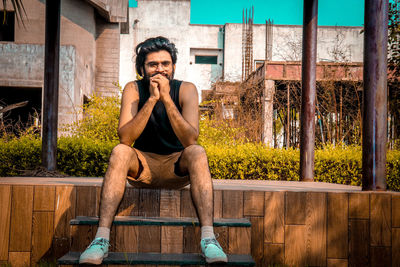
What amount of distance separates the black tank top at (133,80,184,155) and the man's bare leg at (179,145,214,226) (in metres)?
0.34

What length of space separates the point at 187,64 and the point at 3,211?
19420 millimetres

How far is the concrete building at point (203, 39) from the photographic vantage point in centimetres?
2116

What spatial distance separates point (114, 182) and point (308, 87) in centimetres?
273

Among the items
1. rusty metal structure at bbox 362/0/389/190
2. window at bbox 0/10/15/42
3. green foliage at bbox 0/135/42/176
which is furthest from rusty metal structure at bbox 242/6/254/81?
rusty metal structure at bbox 362/0/389/190

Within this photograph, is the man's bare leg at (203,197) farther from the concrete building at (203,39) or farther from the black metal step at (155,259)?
the concrete building at (203,39)

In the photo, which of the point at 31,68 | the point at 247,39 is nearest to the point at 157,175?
the point at 31,68

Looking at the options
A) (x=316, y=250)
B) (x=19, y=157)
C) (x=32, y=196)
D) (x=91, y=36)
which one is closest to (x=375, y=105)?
(x=316, y=250)

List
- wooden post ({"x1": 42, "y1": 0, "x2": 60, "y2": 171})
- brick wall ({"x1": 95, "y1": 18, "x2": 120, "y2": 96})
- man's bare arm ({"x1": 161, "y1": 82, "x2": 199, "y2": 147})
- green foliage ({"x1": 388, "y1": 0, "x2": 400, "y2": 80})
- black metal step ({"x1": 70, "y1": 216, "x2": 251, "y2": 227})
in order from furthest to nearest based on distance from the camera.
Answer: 1. brick wall ({"x1": 95, "y1": 18, "x2": 120, "y2": 96})
2. green foliage ({"x1": 388, "y1": 0, "x2": 400, "y2": 80})
3. wooden post ({"x1": 42, "y1": 0, "x2": 60, "y2": 171})
4. man's bare arm ({"x1": 161, "y1": 82, "x2": 199, "y2": 147})
5. black metal step ({"x1": 70, "y1": 216, "x2": 251, "y2": 227})

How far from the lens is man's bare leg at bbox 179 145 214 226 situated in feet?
7.76

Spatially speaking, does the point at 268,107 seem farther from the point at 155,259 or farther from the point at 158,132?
the point at 155,259

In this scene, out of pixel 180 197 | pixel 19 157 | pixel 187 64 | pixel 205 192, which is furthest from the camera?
pixel 187 64

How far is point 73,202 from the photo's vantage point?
2811 millimetres

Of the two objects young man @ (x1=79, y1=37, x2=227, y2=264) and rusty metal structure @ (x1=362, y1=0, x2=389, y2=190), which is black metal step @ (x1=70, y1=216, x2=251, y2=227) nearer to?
young man @ (x1=79, y1=37, x2=227, y2=264)

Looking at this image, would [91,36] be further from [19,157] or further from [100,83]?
[19,157]
